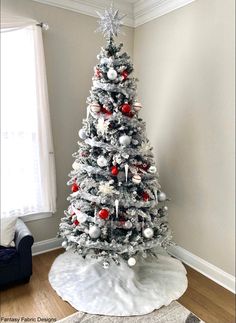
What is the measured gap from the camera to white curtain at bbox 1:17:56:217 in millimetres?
2463

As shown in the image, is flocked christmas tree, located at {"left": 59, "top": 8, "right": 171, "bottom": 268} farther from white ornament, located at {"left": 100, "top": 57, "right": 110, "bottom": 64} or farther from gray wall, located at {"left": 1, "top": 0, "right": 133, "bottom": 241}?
gray wall, located at {"left": 1, "top": 0, "right": 133, "bottom": 241}

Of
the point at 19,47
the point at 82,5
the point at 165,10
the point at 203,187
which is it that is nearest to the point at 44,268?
the point at 203,187

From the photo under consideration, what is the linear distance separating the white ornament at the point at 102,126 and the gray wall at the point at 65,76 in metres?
0.91

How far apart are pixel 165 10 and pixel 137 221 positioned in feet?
7.48

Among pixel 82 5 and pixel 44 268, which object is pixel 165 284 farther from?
pixel 82 5

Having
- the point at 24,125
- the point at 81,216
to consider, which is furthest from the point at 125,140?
the point at 24,125

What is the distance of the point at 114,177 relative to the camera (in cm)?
218

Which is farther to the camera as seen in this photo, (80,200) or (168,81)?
(168,81)

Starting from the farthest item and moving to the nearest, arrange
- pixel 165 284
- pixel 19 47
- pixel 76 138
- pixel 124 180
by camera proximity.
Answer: pixel 76 138
pixel 19 47
pixel 165 284
pixel 124 180

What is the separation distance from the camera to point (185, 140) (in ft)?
8.72

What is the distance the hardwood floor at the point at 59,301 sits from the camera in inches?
79.2

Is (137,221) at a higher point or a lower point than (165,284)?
higher

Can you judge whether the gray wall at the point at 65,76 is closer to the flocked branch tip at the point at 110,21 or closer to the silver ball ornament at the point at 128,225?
the flocked branch tip at the point at 110,21

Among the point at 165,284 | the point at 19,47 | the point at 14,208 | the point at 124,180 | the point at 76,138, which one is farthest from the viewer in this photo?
the point at 76,138
